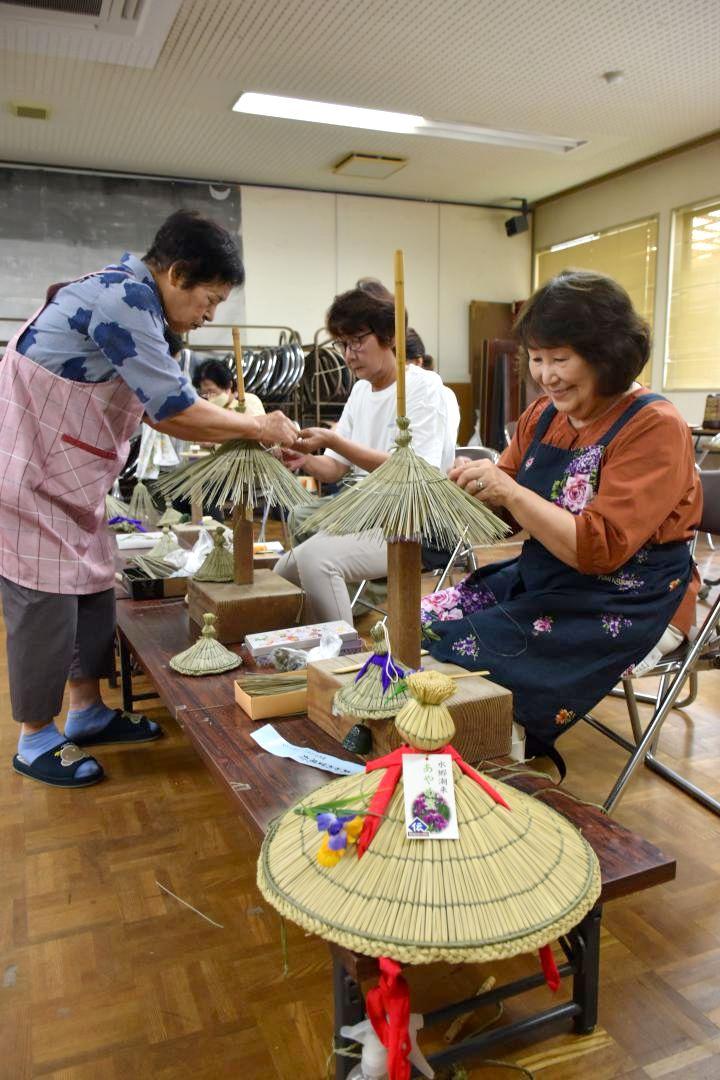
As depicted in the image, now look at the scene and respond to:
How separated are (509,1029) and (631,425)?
1.17m

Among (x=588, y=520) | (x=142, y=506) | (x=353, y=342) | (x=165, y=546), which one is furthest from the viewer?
(x=142, y=506)

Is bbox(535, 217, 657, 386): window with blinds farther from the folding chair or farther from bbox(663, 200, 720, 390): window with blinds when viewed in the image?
the folding chair

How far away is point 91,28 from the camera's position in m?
4.92

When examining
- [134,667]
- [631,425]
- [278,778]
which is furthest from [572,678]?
[134,667]

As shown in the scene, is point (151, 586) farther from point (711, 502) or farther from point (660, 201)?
point (660, 201)

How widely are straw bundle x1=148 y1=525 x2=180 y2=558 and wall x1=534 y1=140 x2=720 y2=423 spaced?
6.17 meters

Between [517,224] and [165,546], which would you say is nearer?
[165,546]

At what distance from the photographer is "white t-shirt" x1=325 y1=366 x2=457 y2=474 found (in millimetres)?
2781

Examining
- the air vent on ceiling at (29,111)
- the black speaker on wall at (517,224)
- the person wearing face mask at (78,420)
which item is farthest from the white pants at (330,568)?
the black speaker on wall at (517,224)

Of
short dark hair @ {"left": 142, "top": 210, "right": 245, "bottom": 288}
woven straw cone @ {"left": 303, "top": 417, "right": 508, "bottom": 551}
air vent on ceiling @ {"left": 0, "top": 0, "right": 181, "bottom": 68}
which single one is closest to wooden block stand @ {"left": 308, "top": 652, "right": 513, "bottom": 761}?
woven straw cone @ {"left": 303, "top": 417, "right": 508, "bottom": 551}

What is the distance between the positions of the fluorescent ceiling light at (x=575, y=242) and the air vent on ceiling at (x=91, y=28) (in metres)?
5.42

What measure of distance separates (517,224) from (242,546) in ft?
28.8

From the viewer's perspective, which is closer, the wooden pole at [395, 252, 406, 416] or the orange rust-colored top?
the wooden pole at [395, 252, 406, 416]

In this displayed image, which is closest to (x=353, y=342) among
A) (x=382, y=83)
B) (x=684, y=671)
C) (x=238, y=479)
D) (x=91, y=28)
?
(x=238, y=479)
